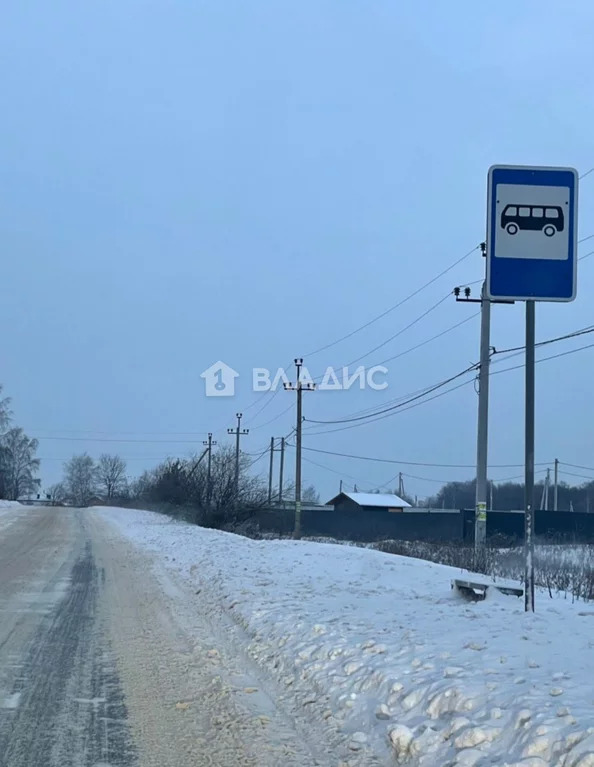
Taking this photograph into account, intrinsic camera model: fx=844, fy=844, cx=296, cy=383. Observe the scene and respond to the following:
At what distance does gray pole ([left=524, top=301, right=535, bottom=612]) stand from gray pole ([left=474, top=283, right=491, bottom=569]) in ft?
50.5

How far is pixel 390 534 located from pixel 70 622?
41757mm

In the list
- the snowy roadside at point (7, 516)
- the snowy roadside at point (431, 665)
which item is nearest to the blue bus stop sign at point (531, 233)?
the snowy roadside at point (431, 665)

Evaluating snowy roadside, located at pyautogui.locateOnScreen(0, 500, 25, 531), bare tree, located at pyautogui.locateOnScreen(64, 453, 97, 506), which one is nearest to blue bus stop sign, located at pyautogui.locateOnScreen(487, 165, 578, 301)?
snowy roadside, located at pyautogui.locateOnScreen(0, 500, 25, 531)

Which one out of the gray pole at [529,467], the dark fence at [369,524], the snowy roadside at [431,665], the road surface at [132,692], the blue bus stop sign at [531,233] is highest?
the blue bus stop sign at [531,233]

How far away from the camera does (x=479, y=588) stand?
9969mm

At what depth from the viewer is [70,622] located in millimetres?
10078

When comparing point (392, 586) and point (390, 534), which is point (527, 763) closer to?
point (392, 586)

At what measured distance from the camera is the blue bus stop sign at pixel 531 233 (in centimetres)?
799

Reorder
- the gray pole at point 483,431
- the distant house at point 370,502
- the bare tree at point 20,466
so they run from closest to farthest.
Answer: the gray pole at point 483,431
the distant house at point 370,502
the bare tree at point 20,466

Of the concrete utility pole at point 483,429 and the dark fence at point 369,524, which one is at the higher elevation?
the concrete utility pole at point 483,429

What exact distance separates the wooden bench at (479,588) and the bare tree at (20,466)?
10308 cm

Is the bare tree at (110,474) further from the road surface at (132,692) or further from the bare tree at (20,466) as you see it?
the road surface at (132,692)

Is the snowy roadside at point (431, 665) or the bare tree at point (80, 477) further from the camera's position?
the bare tree at point (80, 477)

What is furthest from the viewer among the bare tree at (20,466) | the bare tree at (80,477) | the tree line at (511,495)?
the bare tree at (80,477)
